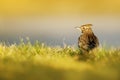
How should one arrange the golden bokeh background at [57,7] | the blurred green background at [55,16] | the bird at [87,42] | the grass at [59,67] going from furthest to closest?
the golden bokeh background at [57,7], the blurred green background at [55,16], the bird at [87,42], the grass at [59,67]

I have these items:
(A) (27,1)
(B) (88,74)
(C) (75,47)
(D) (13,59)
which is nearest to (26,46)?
(C) (75,47)

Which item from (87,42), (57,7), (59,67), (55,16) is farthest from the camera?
(57,7)

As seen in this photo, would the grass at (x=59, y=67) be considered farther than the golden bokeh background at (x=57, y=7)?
No

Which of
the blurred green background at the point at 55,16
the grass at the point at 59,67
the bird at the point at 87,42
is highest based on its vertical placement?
the blurred green background at the point at 55,16

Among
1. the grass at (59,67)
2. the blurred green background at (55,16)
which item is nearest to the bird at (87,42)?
the grass at (59,67)

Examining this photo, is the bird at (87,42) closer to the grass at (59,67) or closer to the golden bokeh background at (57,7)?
the grass at (59,67)

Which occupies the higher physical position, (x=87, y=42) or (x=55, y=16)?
(x=55, y=16)

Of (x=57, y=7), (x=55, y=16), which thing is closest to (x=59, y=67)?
(x=55, y=16)

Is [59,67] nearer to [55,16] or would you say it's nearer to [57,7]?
[55,16]
